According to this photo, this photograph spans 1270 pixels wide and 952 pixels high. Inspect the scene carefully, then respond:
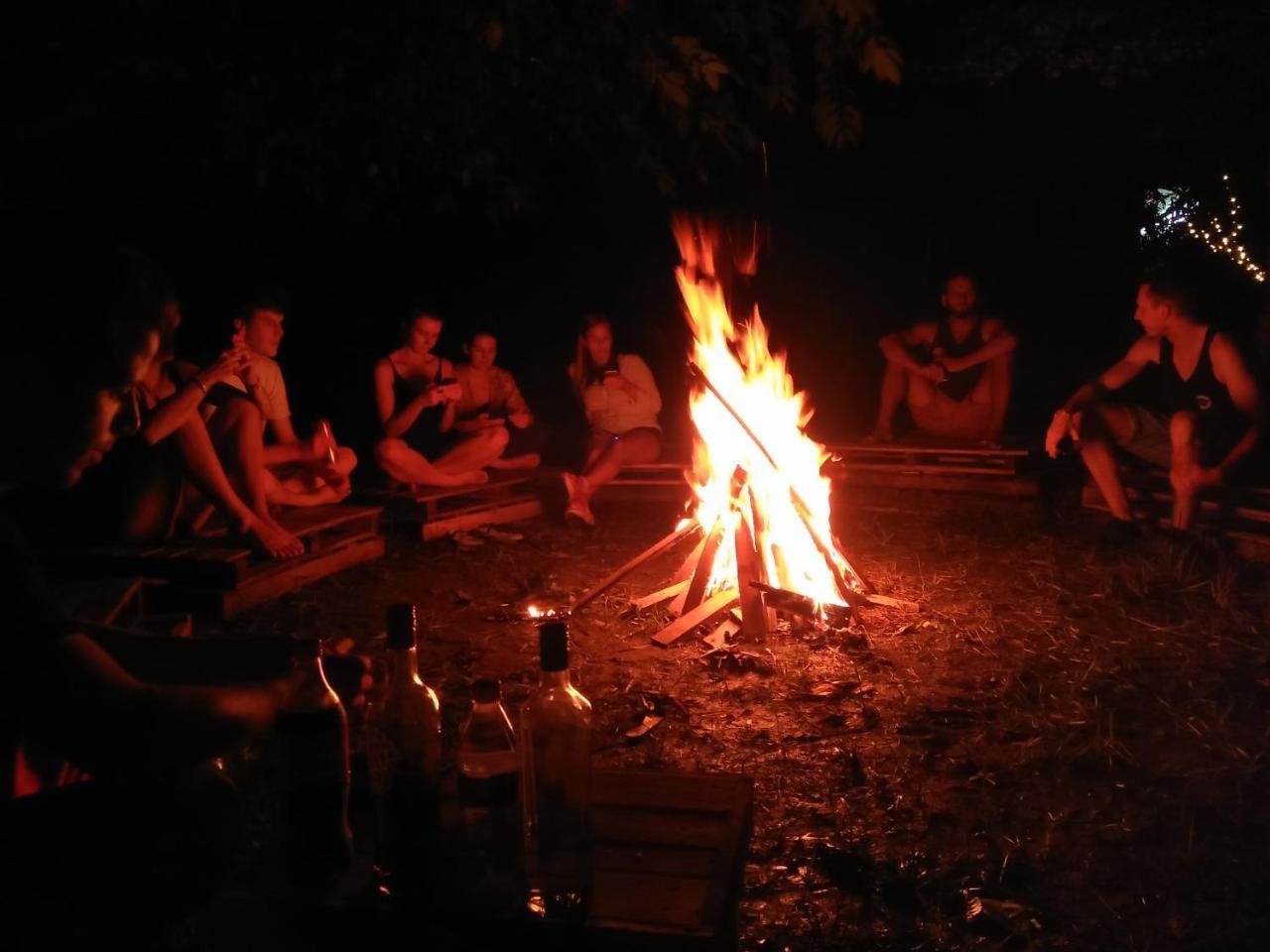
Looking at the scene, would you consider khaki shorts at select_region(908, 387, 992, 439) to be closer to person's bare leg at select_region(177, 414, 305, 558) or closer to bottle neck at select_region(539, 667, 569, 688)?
person's bare leg at select_region(177, 414, 305, 558)

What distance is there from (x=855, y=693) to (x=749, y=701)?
0.50 metres

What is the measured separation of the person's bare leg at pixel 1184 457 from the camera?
23.1 ft

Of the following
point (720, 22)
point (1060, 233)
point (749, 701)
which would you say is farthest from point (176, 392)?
point (1060, 233)

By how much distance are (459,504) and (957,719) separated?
4904 millimetres

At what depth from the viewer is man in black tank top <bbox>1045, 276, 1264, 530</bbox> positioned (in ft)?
22.8

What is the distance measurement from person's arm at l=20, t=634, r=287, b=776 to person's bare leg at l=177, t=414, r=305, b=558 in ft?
13.1

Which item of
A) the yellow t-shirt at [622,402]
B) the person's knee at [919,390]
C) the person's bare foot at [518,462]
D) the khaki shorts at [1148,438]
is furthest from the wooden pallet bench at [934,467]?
the person's bare foot at [518,462]

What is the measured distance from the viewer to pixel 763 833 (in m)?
3.54

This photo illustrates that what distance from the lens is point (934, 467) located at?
355 inches

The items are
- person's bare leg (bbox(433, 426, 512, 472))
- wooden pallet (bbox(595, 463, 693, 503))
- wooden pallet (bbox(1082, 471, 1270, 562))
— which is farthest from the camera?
wooden pallet (bbox(595, 463, 693, 503))

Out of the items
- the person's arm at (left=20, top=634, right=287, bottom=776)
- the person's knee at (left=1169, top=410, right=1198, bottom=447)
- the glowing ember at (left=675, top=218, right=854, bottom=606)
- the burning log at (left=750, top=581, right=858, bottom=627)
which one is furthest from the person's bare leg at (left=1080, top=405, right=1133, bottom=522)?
the person's arm at (left=20, top=634, right=287, bottom=776)

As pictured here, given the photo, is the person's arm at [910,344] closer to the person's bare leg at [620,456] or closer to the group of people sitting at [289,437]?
the group of people sitting at [289,437]

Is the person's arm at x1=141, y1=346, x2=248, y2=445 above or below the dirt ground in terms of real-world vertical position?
above

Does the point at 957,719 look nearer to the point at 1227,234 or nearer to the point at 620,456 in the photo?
the point at 620,456
